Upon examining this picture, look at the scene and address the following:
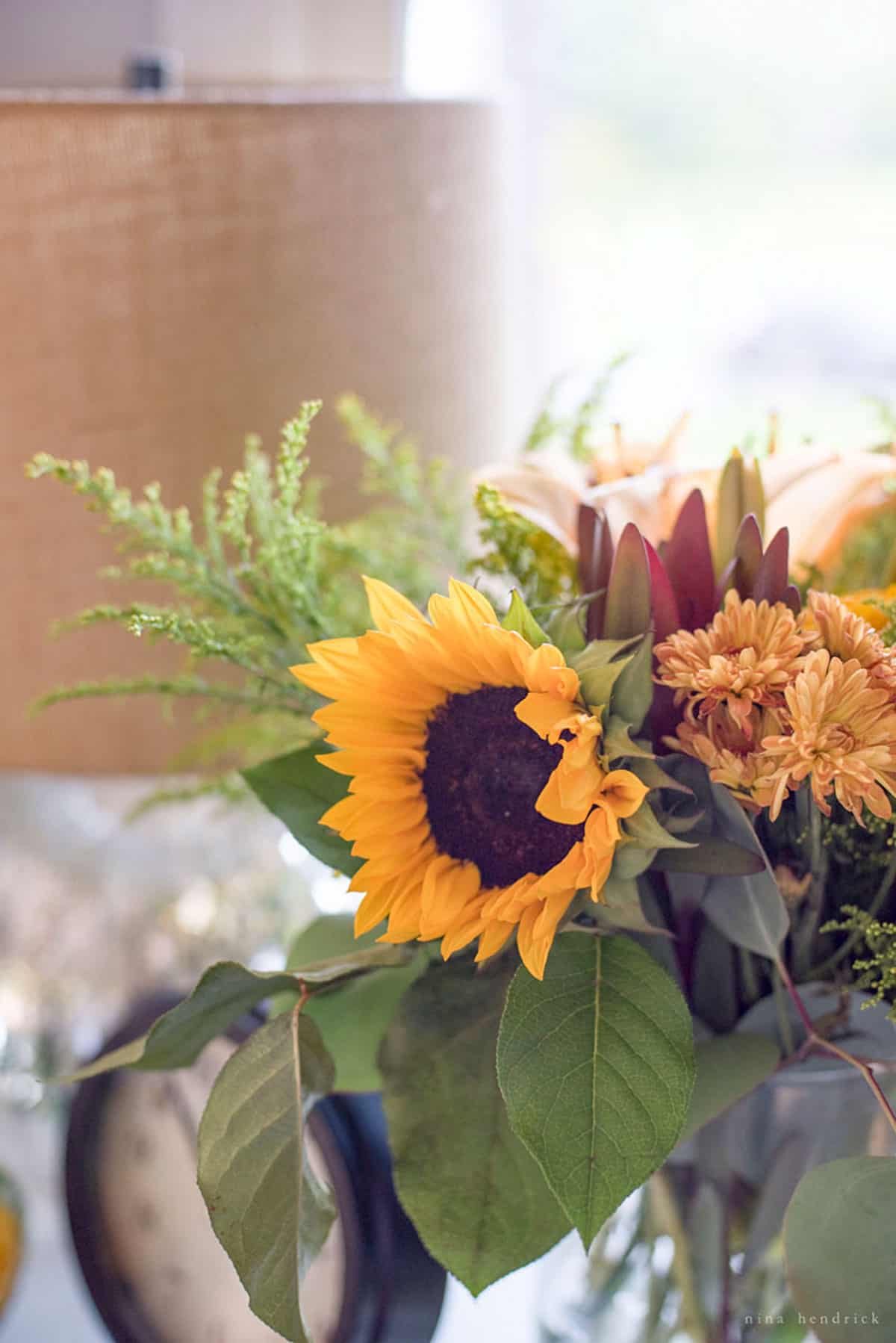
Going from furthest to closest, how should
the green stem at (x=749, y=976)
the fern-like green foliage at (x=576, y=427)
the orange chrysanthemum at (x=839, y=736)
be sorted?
1. the fern-like green foliage at (x=576, y=427)
2. the green stem at (x=749, y=976)
3. the orange chrysanthemum at (x=839, y=736)

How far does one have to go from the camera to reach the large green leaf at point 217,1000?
321mm

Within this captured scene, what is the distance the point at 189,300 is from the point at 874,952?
372 mm

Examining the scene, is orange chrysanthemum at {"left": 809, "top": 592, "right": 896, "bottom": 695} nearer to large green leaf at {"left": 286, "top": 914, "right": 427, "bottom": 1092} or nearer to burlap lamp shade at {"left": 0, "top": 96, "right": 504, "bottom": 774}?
large green leaf at {"left": 286, "top": 914, "right": 427, "bottom": 1092}

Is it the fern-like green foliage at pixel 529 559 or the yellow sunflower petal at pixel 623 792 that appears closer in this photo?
the yellow sunflower petal at pixel 623 792

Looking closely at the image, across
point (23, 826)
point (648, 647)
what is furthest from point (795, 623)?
point (23, 826)

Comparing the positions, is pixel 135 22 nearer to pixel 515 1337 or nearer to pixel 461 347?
pixel 461 347

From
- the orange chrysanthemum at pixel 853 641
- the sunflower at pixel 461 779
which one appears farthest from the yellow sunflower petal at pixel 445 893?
the orange chrysanthemum at pixel 853 641

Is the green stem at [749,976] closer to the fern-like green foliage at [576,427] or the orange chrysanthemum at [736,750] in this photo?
the orange chrysanthemum at [736,750]

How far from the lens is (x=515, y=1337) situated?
0.61 m

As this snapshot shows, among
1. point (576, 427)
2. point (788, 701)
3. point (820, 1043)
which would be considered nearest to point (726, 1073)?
point (820, 1043)

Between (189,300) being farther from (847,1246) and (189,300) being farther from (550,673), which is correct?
(847,1246)

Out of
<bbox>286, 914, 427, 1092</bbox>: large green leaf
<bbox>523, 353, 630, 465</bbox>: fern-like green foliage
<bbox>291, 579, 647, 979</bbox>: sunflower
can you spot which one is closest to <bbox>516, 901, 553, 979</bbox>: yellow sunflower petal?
<bbox>291, 579, 647, 979</bbox>: sunflower

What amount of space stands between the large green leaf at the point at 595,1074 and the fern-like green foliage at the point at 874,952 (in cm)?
5

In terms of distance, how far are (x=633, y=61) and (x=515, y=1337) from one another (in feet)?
2.85
